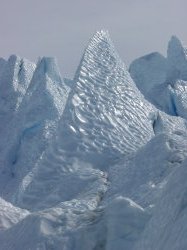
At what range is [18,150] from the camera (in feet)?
28.9

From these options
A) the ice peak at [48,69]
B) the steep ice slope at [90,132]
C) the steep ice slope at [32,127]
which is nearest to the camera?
the steep ice slope at [90,132]

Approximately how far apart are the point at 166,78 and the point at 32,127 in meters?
4.07

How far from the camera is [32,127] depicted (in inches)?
353

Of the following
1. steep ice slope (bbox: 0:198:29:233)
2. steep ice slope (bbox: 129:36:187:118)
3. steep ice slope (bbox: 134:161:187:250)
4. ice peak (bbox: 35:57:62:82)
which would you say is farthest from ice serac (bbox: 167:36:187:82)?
steep ice slope (bbox: 134:161:187:250)

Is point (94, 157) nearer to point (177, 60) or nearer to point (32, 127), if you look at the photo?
point (32, 127)

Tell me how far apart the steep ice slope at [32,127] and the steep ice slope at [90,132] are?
2.17m

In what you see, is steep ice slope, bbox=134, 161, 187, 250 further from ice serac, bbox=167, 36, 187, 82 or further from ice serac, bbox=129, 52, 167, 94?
ice serac, bbox=129, 52, 167, 94

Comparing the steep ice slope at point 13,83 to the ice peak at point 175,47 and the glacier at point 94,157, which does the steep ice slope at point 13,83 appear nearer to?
the glacier at point 94,157

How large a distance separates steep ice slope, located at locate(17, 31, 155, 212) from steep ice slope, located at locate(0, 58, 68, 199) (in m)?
2.17

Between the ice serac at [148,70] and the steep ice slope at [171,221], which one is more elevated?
the steep ice slope at [171,221]

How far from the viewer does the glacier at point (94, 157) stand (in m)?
2.86

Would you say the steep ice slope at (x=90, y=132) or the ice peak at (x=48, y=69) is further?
the ice peak at (x=48, y=69)

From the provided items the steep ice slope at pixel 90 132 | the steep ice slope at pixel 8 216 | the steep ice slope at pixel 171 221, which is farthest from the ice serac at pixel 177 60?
the steep ice slope at pixel 171 221

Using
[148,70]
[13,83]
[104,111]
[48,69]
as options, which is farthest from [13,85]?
[104,111]
